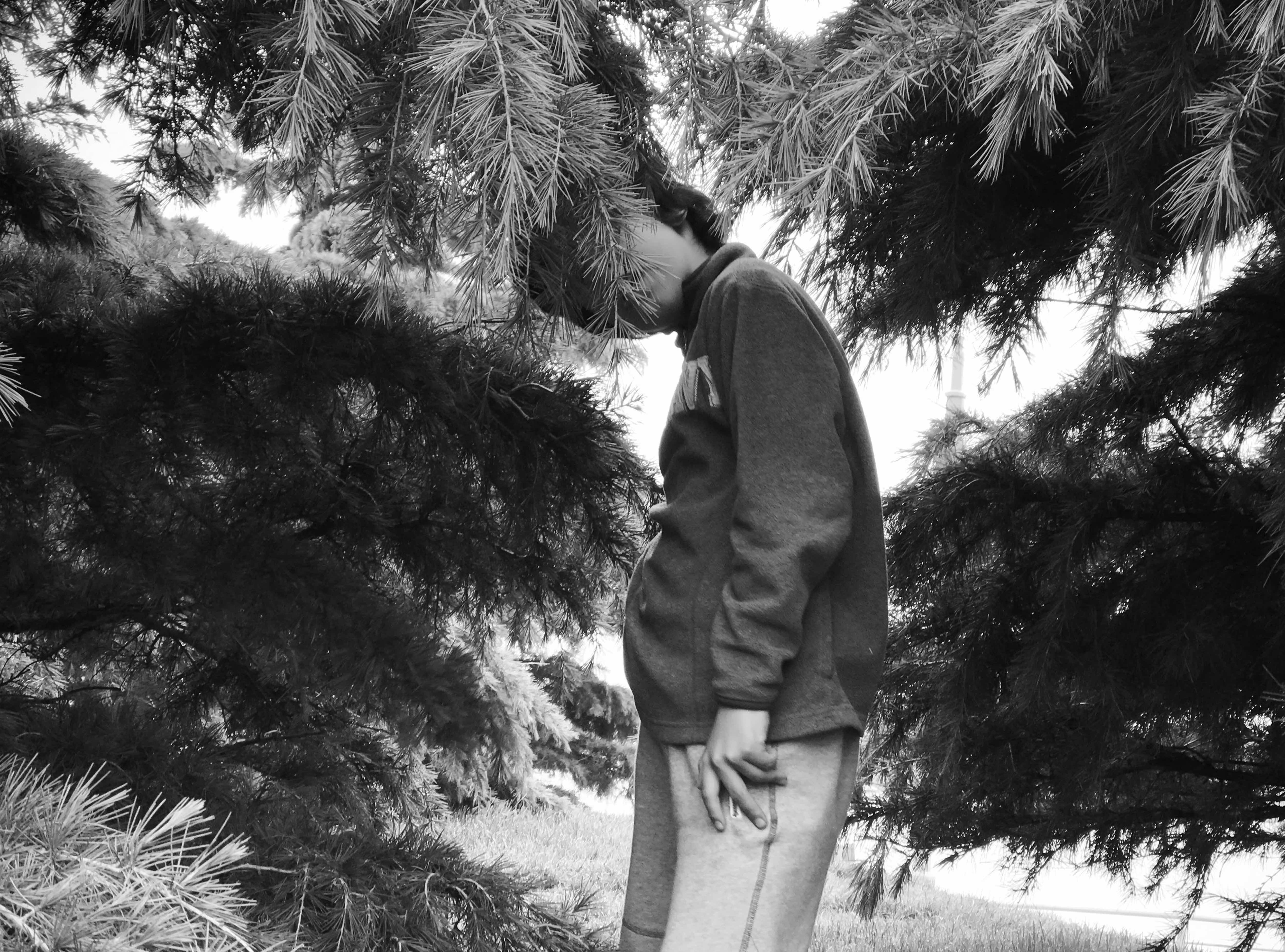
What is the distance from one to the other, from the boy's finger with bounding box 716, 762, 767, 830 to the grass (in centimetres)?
184

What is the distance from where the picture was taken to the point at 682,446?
1399 mm

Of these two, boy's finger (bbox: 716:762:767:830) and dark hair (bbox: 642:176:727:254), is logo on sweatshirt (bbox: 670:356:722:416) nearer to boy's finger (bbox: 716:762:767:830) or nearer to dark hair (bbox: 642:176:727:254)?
dark hair (bbox: 642:176:727:254)

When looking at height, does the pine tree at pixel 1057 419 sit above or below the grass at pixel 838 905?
above

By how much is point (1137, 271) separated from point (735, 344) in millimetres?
1149

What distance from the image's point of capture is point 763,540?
120 centimetres

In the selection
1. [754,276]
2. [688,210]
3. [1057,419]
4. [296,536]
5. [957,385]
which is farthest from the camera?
[957,385]

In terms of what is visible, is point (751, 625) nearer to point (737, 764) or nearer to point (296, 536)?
point (737, 764)

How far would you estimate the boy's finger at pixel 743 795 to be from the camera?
119 cm

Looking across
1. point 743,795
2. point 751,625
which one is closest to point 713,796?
point 743,795

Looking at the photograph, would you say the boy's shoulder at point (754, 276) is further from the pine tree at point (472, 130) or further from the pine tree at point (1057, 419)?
the pine tree at point (1057, 419)

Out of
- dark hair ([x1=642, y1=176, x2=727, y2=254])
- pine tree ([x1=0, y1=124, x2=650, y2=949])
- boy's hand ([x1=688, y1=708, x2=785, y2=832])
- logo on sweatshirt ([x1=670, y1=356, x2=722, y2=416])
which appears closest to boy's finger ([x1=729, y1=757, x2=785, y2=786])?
boy's hand ([x1=688, y1=708, x2=785, y2=832])

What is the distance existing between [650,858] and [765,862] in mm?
238

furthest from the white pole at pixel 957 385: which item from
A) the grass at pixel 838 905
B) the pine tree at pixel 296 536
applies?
the grass at pixel 838 905

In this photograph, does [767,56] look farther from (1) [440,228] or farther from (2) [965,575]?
(2) [965,575]
